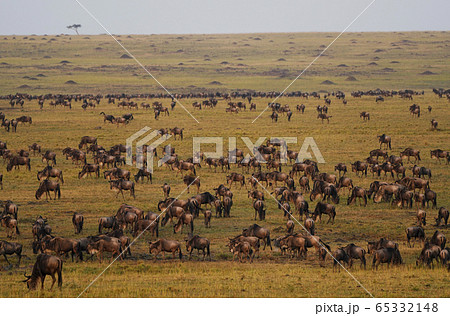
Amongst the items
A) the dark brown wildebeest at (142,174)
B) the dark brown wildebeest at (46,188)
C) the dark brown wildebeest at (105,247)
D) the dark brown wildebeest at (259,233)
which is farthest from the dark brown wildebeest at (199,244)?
the dark brown wildebeest at (142,174)

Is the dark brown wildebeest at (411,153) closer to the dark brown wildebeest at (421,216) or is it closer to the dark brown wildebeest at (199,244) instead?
the dark brown wildebeest at (421,216)

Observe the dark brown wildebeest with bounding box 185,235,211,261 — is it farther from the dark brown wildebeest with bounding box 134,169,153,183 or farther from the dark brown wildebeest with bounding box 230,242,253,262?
the dark brown wildebeest with bounding box 134,169,153,183

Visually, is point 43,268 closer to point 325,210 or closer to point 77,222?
point 77,222

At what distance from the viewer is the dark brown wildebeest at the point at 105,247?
18.4 meters

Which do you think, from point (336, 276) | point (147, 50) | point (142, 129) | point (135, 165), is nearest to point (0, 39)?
point (147, 50)

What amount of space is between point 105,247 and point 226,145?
26274mm

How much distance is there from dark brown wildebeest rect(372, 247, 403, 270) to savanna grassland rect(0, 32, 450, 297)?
0.26m

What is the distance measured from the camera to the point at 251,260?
18.8m

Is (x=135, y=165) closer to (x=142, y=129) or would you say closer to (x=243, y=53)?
(x=142, y=129)

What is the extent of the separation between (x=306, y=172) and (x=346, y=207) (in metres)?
5.48

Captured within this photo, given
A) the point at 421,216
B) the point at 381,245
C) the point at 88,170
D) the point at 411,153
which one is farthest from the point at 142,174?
the point at 381,245

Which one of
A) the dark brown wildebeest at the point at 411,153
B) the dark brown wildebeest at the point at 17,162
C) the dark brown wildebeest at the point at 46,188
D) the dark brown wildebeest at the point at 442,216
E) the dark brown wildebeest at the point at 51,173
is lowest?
the dark brown wildebeest at the point at 442,216

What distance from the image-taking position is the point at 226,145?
44281 mm

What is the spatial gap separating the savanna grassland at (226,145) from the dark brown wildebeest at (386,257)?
10.2 inches
